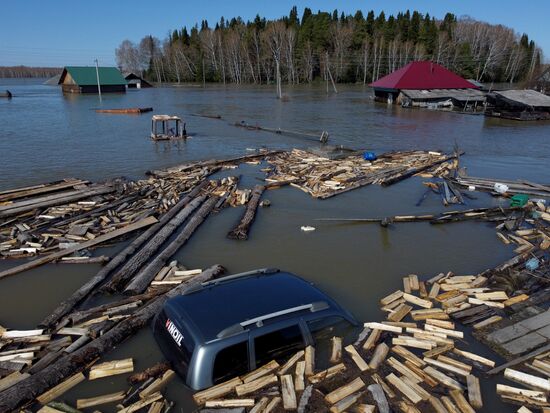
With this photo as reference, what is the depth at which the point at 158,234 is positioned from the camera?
15.4m

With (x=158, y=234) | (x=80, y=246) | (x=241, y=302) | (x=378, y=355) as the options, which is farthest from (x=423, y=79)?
(x=241, y=302)

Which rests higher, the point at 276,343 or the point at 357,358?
the point at 276,343

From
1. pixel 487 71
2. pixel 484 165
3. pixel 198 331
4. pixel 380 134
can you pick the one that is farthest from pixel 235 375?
pixel 487 71

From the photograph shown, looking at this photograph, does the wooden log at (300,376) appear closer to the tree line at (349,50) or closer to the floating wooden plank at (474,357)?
the floating wooden plank at (474,357)

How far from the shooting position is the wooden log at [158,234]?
1229 cm

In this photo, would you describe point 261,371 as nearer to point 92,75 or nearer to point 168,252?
point 168,252

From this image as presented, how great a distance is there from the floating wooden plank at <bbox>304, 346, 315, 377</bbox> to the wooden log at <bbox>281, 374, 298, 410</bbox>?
398 millimetres

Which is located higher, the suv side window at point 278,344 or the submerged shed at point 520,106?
the submerged shed at point 520,106

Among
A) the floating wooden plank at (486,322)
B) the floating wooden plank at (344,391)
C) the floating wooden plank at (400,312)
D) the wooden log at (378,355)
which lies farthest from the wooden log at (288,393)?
the floating wooden plank at (486,322)

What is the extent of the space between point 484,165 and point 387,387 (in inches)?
997

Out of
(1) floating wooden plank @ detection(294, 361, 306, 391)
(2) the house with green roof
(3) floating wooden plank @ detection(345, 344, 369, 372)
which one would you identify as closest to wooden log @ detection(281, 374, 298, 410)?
(1) floating wooden plank @ detection(294, 361, 306, 391)

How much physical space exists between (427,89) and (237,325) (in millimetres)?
64364

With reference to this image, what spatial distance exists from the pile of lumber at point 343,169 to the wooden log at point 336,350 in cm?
1219

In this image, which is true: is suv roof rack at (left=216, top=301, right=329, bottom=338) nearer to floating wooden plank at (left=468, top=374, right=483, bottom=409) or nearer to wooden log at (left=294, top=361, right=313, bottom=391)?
wooden log at (left=294, top=361, right=313, bottom=391)
